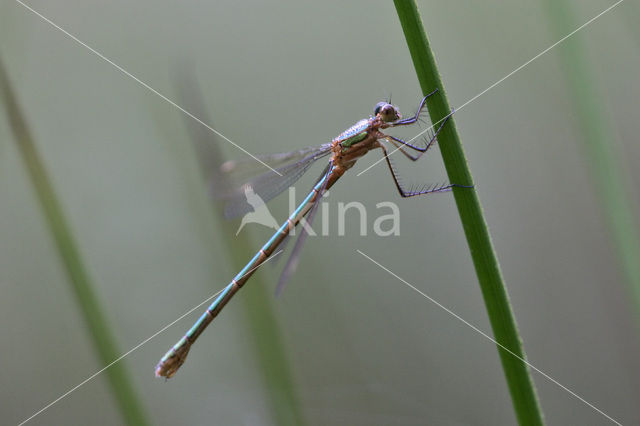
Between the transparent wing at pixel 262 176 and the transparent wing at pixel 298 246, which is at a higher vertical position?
A: the transparent wing at pixel 262 176

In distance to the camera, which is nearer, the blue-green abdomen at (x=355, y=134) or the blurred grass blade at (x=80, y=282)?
the blurred grass blade at (x=80, y=282)

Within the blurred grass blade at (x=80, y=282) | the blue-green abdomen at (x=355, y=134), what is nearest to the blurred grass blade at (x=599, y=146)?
the blue-green abdomen at (x=355, y=134)

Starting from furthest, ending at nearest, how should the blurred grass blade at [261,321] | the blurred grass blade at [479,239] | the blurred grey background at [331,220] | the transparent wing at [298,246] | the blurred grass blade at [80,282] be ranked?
the blurred grey background at [331,220] < the transparent wing at [298,246] < the blurred grass blade at [261,321] < the blurred grass blade at [80,282] < the blurred grass blade at [479,239]

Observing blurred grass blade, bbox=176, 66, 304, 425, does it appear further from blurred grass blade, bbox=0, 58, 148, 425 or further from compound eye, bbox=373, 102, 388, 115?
compound eye, bbox=373, 102, 388, 115

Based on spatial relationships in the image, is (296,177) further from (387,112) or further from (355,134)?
(387,112)

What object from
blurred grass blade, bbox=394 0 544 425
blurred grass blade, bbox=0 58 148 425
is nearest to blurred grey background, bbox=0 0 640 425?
blurred grass blade, bbox=0 58 148 425

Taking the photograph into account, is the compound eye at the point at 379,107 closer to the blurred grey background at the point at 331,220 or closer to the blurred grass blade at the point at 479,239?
the blurred grey background at the point at 331,220

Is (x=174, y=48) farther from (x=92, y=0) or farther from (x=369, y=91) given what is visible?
(x=369, y=91)
